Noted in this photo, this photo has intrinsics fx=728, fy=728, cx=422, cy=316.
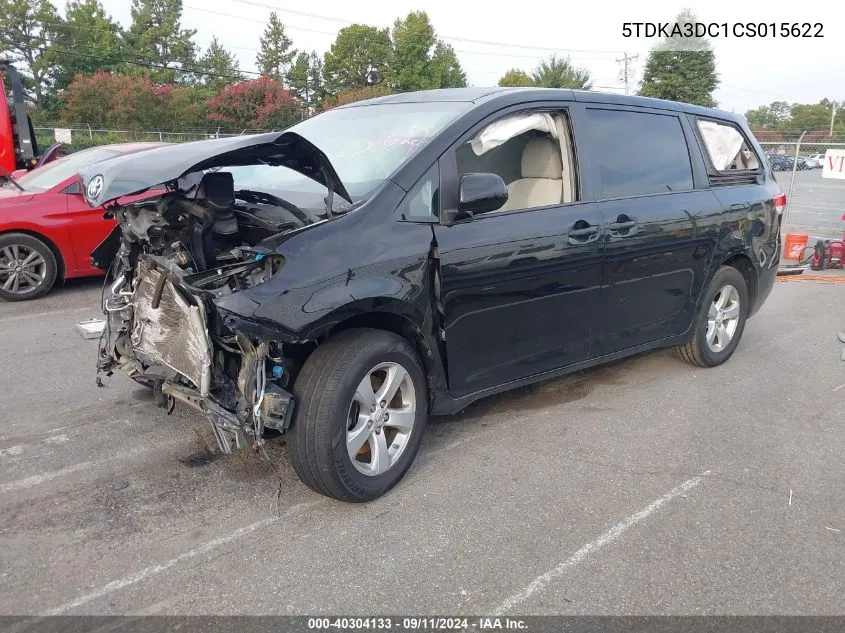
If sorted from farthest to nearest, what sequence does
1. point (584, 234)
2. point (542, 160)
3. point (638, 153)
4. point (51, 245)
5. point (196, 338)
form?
point (51, 245), point (638, 153), point (542, 160), point (584, 234), point (196, 338)

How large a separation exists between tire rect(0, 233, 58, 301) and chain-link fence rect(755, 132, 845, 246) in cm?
732

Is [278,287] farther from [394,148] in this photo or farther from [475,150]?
[475,150]

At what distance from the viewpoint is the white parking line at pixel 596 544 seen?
2.81 m

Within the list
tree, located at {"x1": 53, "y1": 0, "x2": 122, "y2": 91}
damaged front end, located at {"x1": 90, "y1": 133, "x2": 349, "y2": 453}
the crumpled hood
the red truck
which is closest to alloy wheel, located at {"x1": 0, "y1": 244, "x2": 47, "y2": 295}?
damaged front end, located at {"x1": 90, "y1": 133, "x2": 349, "y2": 453}

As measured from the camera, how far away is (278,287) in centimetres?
303

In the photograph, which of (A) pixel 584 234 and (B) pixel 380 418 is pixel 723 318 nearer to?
(A) pixel 584 234

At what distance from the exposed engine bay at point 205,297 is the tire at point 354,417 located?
134mm

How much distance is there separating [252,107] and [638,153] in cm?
3640

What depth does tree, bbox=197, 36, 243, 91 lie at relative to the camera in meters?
56.2

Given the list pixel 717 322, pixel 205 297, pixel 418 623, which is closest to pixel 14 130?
pixel 205 297

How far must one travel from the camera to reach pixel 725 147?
566 cm

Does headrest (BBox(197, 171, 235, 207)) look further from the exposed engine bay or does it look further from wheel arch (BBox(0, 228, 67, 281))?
wheel arch (BBox(0, 228, 67, 281))

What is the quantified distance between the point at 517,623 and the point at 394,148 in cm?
240

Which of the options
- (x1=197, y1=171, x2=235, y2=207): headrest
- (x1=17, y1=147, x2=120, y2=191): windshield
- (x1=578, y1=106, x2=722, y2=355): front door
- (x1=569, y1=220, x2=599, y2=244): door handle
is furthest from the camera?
(x1=17, y1=147, x2=120, y2=191): windshield
